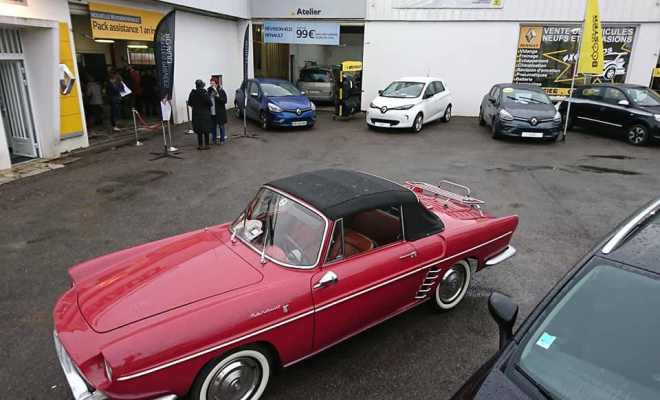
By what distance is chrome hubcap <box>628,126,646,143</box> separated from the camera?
12156mm

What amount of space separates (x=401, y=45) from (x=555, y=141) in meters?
7.35

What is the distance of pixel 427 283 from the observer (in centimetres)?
412

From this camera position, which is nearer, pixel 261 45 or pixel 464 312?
pixel 464 312

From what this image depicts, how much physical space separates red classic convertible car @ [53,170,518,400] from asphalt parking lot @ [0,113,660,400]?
0.33 metres

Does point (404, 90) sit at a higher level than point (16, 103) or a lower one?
higher

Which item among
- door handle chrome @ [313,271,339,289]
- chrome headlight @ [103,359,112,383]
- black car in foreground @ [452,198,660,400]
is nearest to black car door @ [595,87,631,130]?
black car in foreground @ [452,198,660,400]

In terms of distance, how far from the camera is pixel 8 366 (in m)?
3.58

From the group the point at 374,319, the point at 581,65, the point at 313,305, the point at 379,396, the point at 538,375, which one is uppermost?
the point at 581,65

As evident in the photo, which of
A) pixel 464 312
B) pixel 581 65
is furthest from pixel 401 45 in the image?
pixel 464 312

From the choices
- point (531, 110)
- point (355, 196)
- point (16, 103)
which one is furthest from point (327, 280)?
Result: point (531, 110)

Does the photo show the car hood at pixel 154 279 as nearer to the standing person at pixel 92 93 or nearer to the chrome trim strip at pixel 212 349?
the chrome trim strip at pixel 212 349

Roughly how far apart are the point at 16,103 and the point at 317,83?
12.4m

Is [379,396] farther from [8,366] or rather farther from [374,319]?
[8,366]

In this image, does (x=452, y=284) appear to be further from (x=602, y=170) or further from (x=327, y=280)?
(x=602, y=170)
